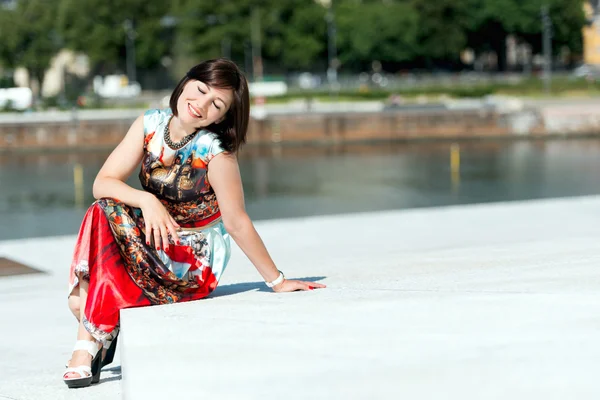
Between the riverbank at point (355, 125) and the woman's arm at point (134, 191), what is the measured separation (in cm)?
3924

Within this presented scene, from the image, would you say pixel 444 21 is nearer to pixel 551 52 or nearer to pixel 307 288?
pixel 551 52

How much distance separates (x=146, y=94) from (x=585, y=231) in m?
60.8

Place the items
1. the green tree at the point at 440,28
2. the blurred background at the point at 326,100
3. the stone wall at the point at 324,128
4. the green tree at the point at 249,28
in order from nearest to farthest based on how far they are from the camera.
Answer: the blurred background at the point at 326,100
the stone wall at the point at 324,128
the green tree at the point at 249,28
the green tree at the point at 440,28

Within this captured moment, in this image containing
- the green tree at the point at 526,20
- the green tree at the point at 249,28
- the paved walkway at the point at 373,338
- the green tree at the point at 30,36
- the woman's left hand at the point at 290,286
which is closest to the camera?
the paved walkway at the point at 373,338

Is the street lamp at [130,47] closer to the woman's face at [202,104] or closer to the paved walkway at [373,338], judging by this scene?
the paved walkway at [373,338]

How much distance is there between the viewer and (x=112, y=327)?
4.12 m

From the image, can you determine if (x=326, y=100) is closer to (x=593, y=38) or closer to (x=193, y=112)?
(x=193, y=112)

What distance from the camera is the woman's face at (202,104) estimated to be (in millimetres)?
4352

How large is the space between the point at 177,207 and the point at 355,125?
41.3m

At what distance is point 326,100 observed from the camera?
5256cm

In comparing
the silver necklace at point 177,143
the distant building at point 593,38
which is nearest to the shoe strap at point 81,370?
the silver necklace at point 177,143

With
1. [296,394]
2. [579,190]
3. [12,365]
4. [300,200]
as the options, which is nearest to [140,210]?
[12,365]

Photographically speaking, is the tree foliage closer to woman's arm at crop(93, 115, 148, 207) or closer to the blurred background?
the blurred background

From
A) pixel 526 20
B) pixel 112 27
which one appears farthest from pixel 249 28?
pixel 526 20
